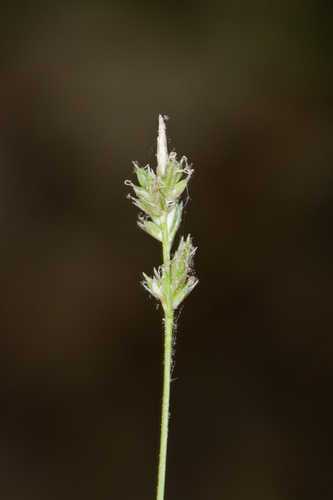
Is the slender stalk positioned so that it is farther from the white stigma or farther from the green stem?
the white stigma

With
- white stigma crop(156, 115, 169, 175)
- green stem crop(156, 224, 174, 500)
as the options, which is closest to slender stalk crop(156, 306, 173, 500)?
green stem crop(156, 224, 174, 500)

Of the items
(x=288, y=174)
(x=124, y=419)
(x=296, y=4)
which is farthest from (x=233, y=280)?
(x=296, y=4)

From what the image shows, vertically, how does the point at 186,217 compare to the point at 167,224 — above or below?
above

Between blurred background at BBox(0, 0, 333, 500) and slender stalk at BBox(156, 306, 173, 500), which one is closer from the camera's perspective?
slender stalk at BBox(156, 306, 173, 500)

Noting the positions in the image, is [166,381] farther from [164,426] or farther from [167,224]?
[167,224]

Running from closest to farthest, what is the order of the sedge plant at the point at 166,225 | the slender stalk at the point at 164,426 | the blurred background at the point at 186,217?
the slender stalk at the point at 164,426, the sedge plant at the point at 166,225, the blurred background at the point at 186,217

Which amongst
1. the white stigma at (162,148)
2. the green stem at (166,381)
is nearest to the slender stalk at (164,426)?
the green stem at (166,381)

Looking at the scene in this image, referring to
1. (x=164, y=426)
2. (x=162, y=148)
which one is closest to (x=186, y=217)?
(x=162, y=148)

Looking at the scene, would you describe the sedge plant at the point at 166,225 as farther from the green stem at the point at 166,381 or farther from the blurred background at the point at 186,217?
the blurred background at the point at 186,217
